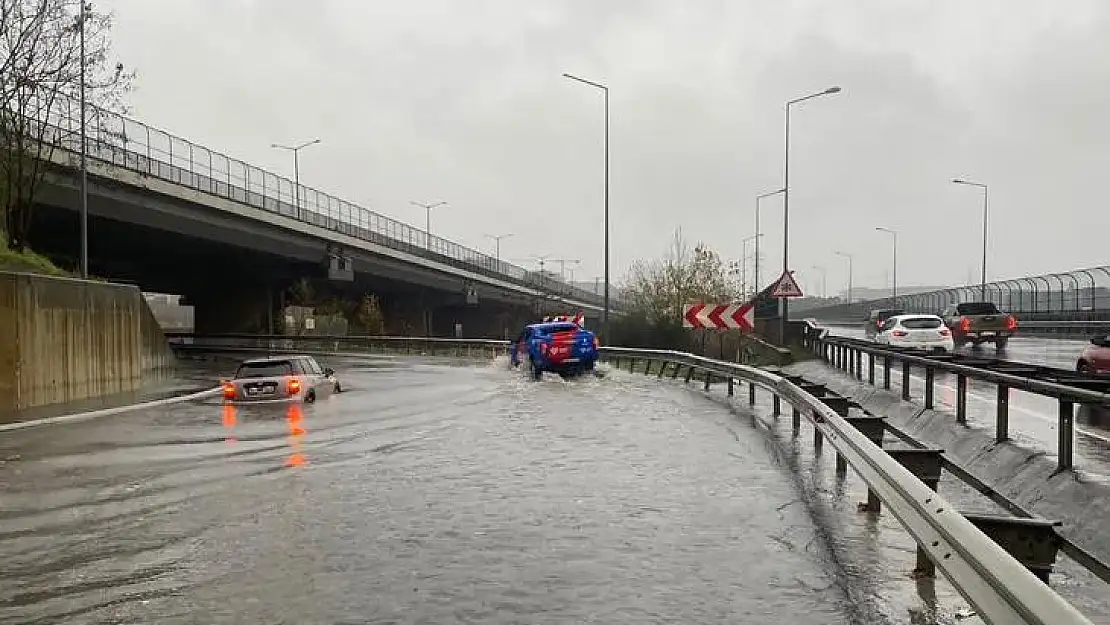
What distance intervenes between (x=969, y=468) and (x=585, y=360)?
20997 mm

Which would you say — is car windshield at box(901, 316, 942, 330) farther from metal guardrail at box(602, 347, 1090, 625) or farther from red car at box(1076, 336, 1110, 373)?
metal guardrail at box(602, 347, 1090, 625)

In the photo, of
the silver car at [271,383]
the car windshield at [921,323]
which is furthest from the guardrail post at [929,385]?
the car windshield at [921,323]

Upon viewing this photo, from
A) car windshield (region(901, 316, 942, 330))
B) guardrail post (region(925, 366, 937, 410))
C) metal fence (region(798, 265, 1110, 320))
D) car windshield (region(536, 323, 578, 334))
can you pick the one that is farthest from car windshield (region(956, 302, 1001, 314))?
guardrail post (region(925, 366, 937, 410))

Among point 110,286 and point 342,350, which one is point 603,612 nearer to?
point 110,286

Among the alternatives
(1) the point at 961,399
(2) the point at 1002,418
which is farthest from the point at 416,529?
(1) the point at 961,399

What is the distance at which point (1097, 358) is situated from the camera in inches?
698

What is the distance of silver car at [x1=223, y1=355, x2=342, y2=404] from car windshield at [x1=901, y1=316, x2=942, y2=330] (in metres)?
19.4

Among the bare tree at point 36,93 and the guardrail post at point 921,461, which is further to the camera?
the bare tree at point 36,93

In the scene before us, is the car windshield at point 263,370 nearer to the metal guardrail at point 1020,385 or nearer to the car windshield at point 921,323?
the metal guardrail at point 1020,385

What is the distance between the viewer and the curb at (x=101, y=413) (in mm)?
18031

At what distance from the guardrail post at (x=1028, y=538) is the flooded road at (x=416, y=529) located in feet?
2.70

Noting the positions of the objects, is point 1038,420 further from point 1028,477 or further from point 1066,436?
point 1066,436

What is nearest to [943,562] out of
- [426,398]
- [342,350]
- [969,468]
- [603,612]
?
[603,612]

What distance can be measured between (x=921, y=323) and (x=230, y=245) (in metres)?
Answer: 33.5
